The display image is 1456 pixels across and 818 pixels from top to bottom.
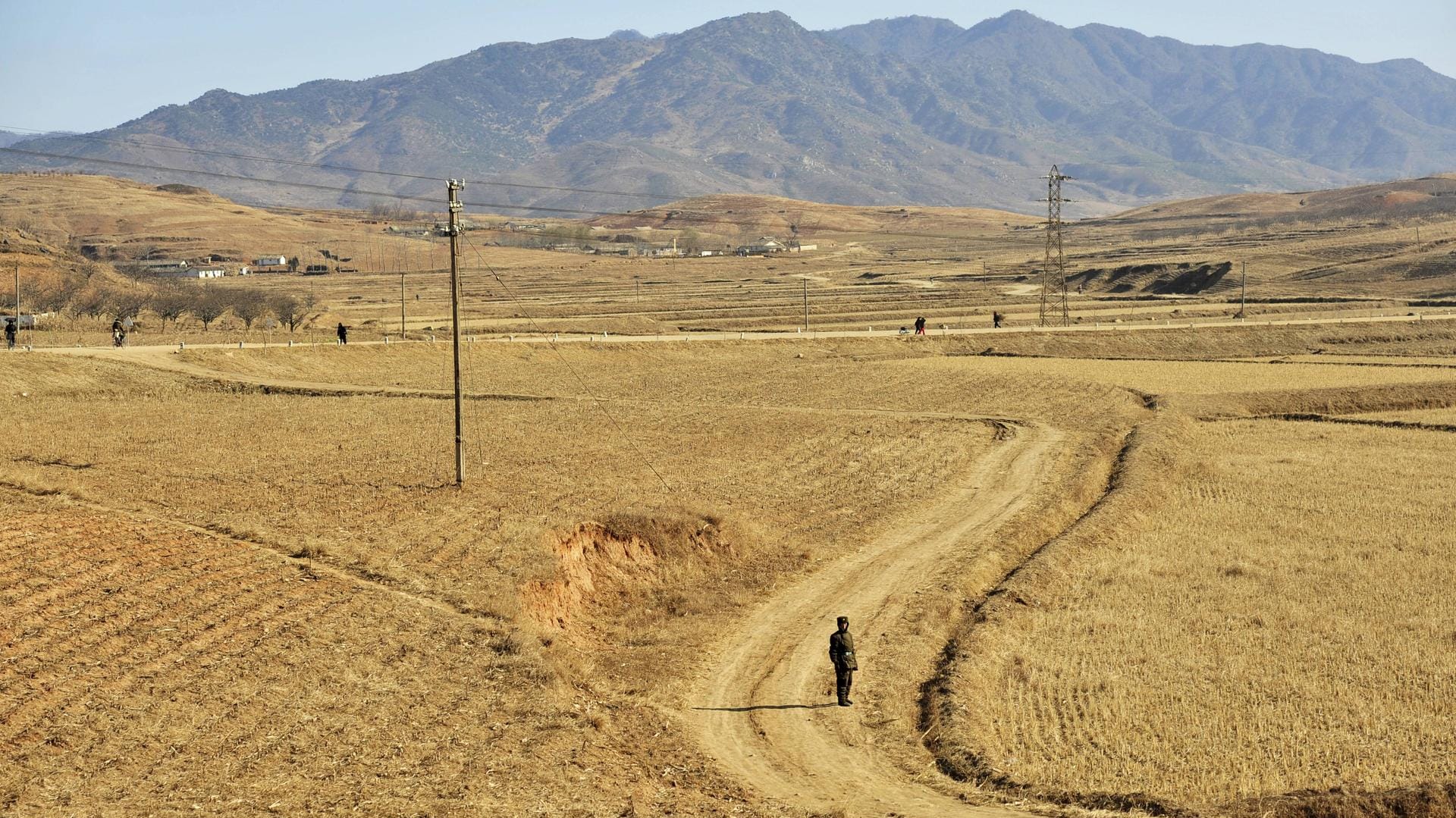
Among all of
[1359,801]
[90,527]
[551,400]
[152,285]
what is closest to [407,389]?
[551,400]

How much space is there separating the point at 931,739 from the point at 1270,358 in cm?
6636

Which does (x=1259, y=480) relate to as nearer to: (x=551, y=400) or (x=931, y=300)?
(x=551, y=400)

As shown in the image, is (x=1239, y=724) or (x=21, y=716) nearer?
(x=21, y=716)

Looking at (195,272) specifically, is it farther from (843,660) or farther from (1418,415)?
(843,660)

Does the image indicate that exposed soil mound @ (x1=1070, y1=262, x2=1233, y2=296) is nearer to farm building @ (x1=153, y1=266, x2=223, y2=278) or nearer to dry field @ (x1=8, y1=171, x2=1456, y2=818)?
dry field @ (x1=8, y1=171, x2=1456, y2=818)

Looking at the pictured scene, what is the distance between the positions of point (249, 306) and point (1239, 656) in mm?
93367

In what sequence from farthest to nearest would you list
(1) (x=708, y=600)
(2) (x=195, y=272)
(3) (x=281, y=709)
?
(2) (x=195, y=272) → (1) (x=708, y=600) → (3) (x=281, y=709)

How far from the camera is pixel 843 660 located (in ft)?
72.3

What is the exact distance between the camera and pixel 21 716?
18.0 m

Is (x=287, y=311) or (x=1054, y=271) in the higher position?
(x=1054, y=271)

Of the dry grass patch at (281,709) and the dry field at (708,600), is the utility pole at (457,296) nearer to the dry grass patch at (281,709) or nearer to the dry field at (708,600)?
the dry field at (708,600)

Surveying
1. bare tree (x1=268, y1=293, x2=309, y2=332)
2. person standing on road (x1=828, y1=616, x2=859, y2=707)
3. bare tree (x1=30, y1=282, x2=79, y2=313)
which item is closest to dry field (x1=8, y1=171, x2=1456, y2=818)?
person standing on road (x1=828, y1=616, x2=859, y2=707)

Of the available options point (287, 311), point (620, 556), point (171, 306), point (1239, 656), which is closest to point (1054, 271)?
point (287, 311)

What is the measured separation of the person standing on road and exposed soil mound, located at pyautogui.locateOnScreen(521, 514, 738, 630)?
21.5 ft
